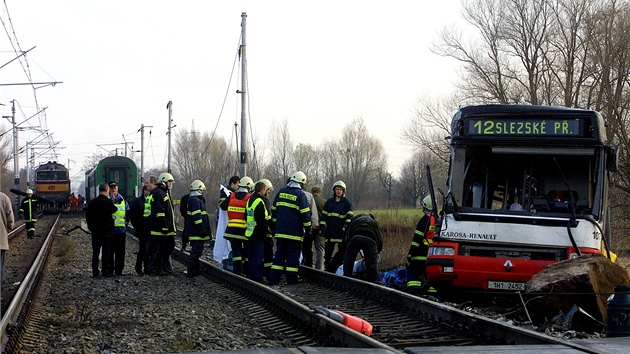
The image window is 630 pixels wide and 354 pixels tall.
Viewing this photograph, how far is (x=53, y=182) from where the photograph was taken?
2285 inches

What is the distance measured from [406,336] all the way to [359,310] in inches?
92.0

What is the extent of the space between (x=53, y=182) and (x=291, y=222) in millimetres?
47915

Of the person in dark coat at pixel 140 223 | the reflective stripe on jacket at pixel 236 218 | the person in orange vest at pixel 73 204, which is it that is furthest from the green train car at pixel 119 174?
the reflective stripe on jacket at pixel 236 218

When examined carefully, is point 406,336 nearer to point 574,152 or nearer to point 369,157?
point 574,152

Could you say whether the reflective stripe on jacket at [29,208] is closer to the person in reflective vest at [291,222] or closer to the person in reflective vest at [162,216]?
the person in reflective vest at [162,216]

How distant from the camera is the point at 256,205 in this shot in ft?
45.6

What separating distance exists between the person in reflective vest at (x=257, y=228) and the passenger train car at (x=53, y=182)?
46.9m

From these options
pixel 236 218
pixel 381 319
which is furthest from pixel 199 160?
pixel 381 319

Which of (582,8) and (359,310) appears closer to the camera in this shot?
(359,310)

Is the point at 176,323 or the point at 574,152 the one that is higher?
the point at 574,152

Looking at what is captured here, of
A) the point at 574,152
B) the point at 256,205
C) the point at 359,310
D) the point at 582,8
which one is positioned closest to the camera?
the point at 359,310

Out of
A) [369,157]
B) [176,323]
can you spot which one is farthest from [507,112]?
[369,157]

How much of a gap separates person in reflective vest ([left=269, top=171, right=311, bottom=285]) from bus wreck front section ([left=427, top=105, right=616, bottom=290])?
3.09m

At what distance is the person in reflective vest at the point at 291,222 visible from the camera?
45.7 feet
